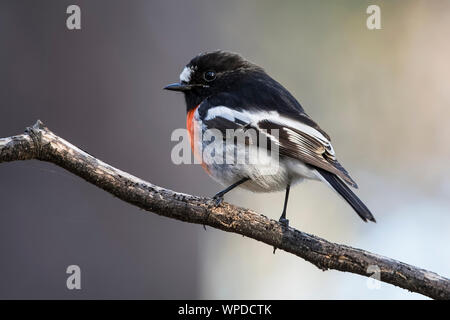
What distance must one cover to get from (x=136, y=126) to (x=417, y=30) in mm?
4370

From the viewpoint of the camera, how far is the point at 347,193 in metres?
3.25

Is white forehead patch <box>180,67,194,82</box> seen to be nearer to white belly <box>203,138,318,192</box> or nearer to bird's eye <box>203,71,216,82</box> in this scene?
bird's eye <box>203,71,216,82</box>

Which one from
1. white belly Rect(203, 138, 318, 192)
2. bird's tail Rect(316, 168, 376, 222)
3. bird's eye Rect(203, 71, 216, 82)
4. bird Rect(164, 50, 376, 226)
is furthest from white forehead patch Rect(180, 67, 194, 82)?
bird's tail Rect(316, 168, 376, 222)

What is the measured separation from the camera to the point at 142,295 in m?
4.68

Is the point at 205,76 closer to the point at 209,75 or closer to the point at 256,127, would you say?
the point at 209,75

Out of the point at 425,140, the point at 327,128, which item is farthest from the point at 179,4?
the point at 425,140

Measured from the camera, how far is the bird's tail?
10.1ft

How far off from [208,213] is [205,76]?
146 cm

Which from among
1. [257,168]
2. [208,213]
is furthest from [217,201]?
[257,168]

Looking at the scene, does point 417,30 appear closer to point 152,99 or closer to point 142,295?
point 152,99

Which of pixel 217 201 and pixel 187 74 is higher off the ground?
pixel 187 74

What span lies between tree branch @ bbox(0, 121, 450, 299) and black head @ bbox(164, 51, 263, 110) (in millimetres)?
1257

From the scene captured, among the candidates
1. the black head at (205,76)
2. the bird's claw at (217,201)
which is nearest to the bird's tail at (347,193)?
the bird's claw at (217,201)

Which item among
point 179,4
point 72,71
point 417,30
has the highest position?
point 417,30
